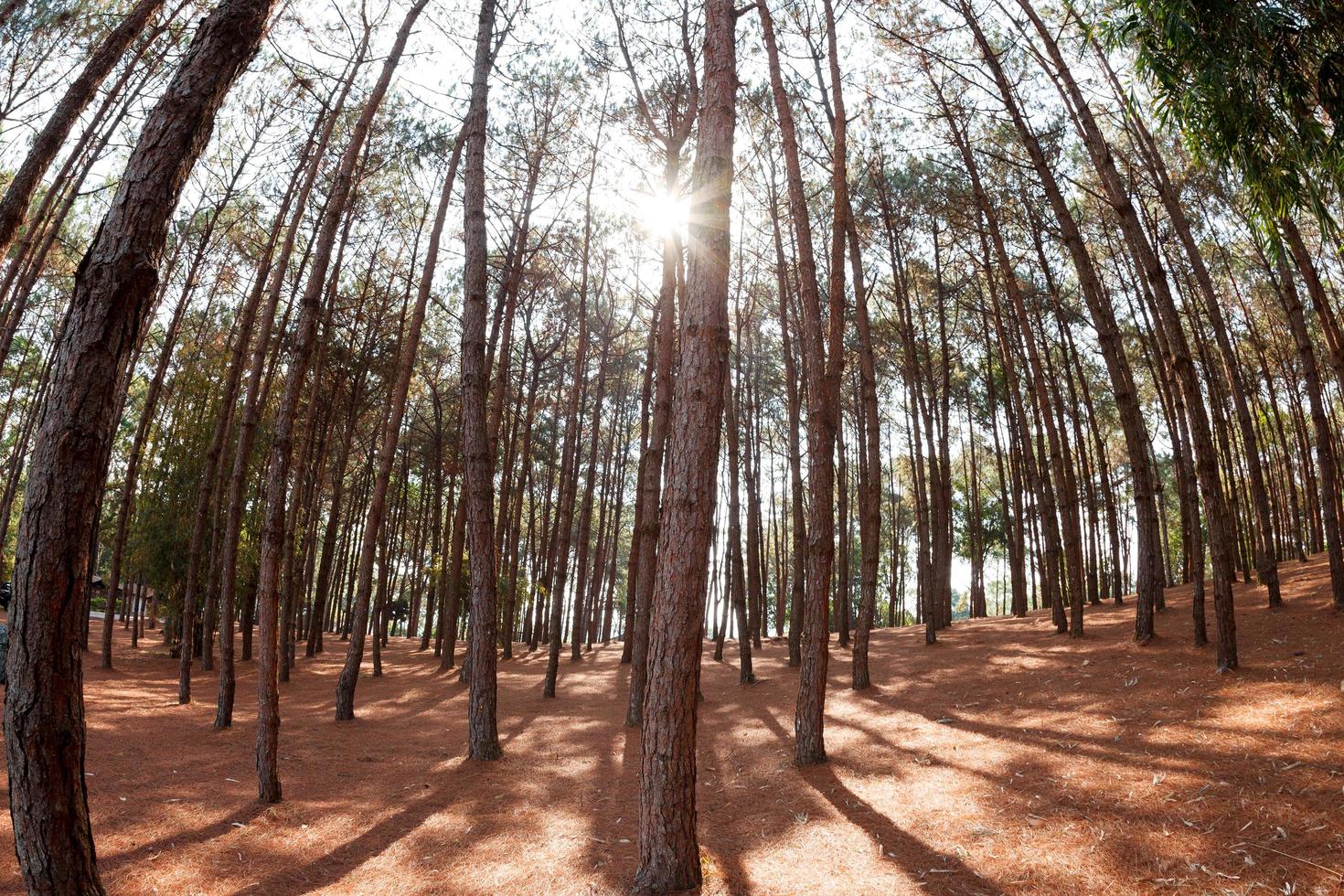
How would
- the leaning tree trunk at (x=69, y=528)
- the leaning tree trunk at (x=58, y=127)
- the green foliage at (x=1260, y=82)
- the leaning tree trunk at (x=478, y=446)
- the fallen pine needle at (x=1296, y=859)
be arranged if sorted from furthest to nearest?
the leaning tree trunk at (x=478, y=446)
the green foliage at (x=1260, y=82)
the leaning tree trunk at (x=58, y=127)
the fallen pine needle at (x=1296, y=859)
the leaning tree trunk at (x=69, y=528)

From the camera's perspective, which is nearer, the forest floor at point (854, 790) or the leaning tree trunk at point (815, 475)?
the forest floor at point (854, 790)

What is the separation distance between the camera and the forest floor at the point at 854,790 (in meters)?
3.81

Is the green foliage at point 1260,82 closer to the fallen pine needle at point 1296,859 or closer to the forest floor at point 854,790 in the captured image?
the forest floor at point 854,790

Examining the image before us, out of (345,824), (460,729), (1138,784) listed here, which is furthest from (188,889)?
(1138,784)


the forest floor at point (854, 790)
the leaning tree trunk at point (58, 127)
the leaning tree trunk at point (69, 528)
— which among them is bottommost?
the forest floor at point (854, 790)

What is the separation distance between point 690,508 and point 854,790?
10.0ft

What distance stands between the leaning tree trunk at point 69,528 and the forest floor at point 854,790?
1.91m

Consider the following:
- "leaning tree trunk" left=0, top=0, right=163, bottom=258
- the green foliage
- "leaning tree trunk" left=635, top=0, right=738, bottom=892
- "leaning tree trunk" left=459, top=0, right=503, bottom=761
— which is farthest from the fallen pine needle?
"leaning tree trunk" left=0, top=0, right=163, bottom=258

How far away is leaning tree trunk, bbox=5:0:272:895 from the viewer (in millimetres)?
2387

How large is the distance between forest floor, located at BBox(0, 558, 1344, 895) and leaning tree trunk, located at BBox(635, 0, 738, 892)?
0.42 metres

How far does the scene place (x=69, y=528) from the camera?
246 cm

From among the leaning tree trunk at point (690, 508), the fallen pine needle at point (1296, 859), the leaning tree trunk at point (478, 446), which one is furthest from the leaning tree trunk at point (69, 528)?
the fallen pine needle at point (1296, 859)

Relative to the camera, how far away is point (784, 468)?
81.3 ft

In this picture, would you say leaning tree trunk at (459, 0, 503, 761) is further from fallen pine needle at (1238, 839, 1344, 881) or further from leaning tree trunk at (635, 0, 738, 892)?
fallen pine needle at (1238, 839, 1344, 881)
